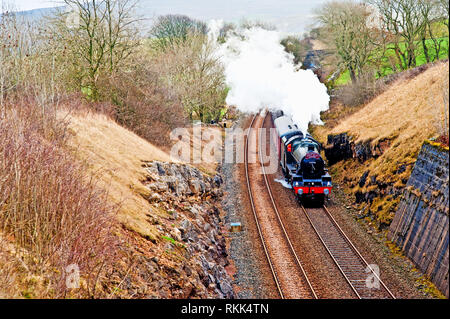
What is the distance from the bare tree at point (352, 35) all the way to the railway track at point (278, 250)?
2093cm

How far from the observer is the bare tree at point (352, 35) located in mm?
37188

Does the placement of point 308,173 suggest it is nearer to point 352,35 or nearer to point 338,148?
point 338,148

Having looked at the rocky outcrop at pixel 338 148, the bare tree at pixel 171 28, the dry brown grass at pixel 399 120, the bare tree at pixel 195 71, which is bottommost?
the rocky outcrop at pixel 338 148

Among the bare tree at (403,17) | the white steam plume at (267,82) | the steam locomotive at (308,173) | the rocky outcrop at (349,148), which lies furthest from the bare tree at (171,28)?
the steam locomotive at (308,173)

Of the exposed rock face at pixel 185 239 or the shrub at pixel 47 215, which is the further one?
the exposed rock face at pixel 185 239

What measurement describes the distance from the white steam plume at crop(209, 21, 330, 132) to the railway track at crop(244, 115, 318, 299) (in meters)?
6.51

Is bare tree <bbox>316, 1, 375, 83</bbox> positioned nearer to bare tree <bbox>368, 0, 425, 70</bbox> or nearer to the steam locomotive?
bare tree <bbox>368, 0, 425, 70</bbox>

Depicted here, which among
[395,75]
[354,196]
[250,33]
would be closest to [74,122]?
[354,196]

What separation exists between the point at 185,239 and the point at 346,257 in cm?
670

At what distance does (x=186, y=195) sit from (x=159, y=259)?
321 inches

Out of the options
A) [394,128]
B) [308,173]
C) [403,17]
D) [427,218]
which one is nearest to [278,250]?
[308,173]

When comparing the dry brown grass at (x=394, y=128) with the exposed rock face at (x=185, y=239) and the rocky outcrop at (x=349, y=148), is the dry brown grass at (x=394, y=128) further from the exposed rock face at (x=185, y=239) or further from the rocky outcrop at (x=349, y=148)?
the exposed rock face at (x=185, y=239)

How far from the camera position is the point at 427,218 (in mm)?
13383

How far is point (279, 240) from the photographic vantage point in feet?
54.7
